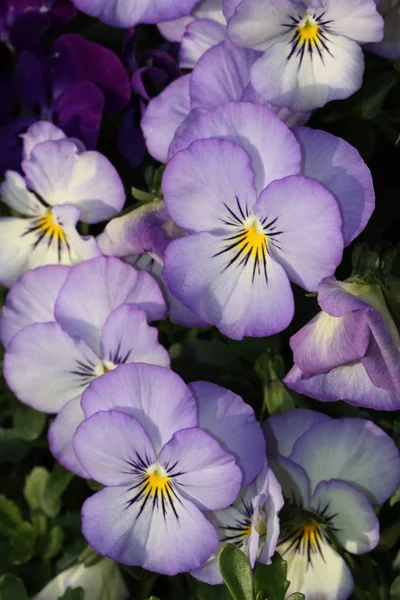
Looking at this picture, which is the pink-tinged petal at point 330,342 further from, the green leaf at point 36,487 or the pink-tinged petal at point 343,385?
the green leaf at point 36,487

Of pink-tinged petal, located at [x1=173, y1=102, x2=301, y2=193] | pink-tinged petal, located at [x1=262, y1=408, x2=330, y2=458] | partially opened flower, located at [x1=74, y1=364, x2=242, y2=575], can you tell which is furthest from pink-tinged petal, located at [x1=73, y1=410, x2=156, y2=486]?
pink-tinged petal, located at [x1=173, y1=102, x2=301, y2=193]

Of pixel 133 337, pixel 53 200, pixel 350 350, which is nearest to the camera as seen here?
pixel 350 350

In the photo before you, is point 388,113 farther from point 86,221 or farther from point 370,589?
point 370,589

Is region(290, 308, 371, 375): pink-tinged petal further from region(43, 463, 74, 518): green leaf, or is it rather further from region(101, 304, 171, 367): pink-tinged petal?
region(43, 463, 74, 518): green leaf

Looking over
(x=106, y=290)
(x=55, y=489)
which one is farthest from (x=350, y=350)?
(x=55, y=489)

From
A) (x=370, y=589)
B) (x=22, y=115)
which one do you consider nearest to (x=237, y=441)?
(x=370, y=589)

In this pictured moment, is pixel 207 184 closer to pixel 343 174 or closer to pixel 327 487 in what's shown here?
pixel 343 174
